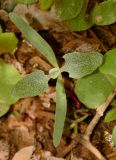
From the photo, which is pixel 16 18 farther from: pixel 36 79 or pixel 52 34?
pixel 52 34

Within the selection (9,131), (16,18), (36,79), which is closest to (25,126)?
(9,131)

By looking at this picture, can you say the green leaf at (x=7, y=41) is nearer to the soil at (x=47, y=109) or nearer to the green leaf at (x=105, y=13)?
the soil at (x=47, y=109)

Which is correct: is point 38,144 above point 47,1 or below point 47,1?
below

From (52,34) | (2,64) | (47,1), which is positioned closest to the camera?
(47,1)

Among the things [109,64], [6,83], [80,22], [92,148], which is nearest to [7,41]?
[6,83]

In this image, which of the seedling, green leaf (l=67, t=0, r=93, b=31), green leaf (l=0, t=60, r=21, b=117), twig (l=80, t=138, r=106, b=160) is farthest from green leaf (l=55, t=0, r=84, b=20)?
twig (l=80, t=138, r=106, b=160)

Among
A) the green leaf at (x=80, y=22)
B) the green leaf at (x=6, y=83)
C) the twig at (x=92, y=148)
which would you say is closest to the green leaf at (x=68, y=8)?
the green leaf at (x=80, y=22)

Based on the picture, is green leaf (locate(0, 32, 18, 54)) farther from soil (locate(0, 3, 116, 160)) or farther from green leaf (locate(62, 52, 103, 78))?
green leaf (locate(62, 52, 103, 78))
